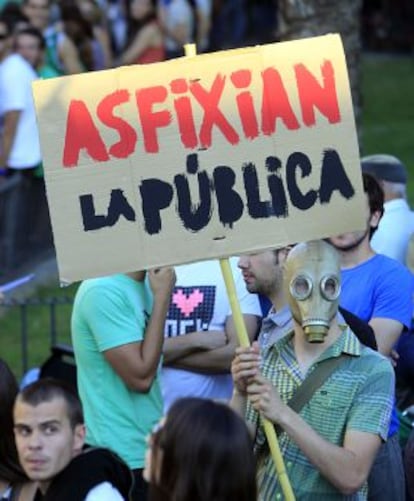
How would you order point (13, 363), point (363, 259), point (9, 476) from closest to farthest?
point (9, 476) < point (363, 259) < point (13, 363)

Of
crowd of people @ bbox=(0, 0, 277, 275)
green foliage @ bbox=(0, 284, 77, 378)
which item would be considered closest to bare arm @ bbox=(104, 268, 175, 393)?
crowd of people @ bbox=(0, 0, 277, 275)

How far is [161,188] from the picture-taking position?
207 inches

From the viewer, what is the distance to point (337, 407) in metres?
5.10

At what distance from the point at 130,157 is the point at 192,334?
1458 millimetres

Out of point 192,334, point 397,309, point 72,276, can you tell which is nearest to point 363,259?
point 397,309

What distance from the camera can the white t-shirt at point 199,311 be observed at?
21.5 ft

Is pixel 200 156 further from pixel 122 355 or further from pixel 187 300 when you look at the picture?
pixel 187 300

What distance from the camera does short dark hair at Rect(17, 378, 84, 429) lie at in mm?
4875

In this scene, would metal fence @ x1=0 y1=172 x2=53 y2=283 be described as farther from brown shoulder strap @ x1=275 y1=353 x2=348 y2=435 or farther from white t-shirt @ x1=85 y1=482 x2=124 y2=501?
white t-shirt @ x1=85 y1=482 x2=124 y2=501

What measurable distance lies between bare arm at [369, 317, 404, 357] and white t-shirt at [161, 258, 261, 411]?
0.50 metres

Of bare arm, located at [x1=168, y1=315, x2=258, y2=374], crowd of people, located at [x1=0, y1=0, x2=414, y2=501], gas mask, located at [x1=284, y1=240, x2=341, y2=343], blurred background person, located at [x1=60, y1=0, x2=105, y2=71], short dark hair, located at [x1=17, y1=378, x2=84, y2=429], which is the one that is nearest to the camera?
crowd of people, located at [x1=0, y1=0, x2=414, y2=501]

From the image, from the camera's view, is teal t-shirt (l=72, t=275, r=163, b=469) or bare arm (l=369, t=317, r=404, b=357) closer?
teal t-shirt (l=72, t=275, r=163, b=469)

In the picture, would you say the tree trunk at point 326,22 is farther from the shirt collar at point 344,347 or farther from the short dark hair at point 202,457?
the short dark hair at point 202,457

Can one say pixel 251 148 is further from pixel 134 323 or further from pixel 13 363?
pixel 13 363
